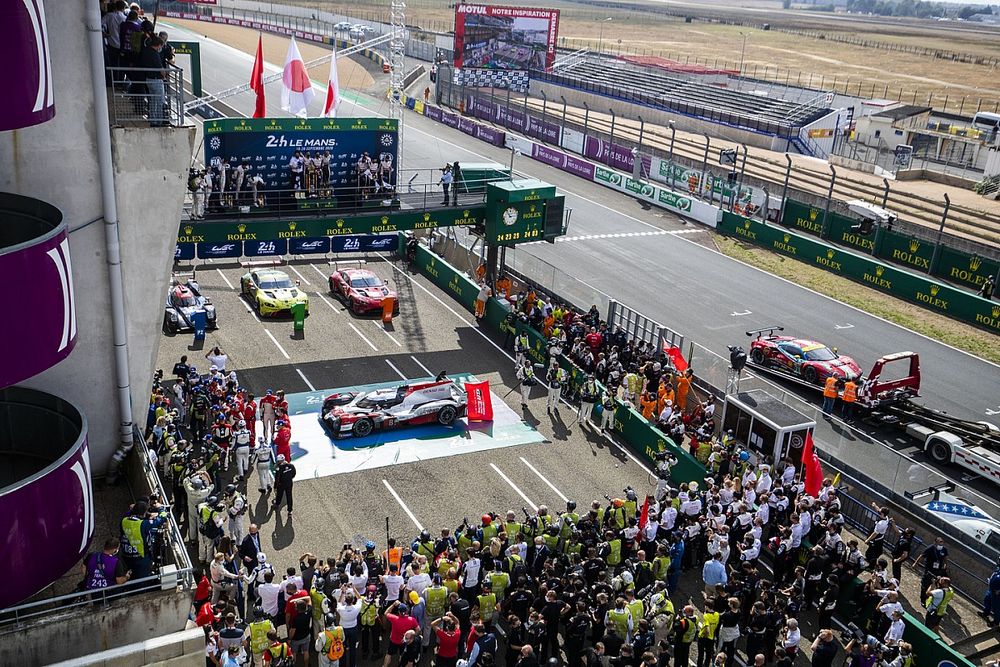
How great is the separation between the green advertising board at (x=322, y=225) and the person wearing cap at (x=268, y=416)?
18.5 ft

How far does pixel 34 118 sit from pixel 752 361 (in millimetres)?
23029

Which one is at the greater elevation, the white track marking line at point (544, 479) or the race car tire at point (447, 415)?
the race car tire at point (447, 415)

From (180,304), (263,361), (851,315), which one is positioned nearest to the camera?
(263,361)

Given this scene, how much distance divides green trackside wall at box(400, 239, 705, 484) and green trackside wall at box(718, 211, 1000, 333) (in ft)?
55.5

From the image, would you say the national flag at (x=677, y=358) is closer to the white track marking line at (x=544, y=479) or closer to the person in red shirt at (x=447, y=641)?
the white track marking line at (x=544, y=479)

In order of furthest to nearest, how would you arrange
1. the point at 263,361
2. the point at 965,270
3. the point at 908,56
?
the point at 908,56 < the point at 965,270 < the point at 263,361

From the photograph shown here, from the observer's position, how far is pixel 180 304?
28.2 metres

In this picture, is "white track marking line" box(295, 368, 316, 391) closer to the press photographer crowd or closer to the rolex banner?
the press photographer crowd

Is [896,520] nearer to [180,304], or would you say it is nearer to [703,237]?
[180,304]

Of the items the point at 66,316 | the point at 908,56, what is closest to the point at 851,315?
the point at 66,316

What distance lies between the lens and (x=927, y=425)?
23797mm

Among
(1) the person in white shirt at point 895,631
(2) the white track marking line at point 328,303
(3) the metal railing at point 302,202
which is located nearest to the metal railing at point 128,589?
(1) the person in white shirt at point 895,631

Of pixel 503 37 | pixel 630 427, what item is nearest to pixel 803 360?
pixel 630 427

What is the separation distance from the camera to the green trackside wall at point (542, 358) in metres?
20.8
